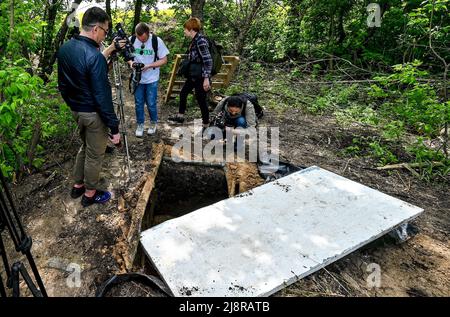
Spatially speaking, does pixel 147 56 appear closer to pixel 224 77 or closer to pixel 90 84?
pixel 90 84

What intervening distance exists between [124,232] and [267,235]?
1.44 m

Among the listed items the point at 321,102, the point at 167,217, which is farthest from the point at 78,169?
the point at 321,102

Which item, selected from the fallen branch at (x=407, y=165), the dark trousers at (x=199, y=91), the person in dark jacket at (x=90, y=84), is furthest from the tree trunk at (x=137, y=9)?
the fallen branch at (x=407, y=165)

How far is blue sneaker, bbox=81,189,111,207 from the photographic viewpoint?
3.55 metres

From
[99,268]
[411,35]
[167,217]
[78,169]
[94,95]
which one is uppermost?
[411,35]

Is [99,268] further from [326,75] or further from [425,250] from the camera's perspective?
[326,75]

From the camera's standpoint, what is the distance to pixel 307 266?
2.70 meters

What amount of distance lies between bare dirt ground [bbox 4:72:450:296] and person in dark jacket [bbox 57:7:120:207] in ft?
1.87

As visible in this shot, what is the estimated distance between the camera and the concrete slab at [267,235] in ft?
8.39

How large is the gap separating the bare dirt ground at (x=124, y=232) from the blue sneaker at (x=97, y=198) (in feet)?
0.25

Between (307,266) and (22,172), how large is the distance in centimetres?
356

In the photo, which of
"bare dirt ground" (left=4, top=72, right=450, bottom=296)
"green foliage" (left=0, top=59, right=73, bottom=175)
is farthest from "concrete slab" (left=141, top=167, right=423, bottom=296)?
"green foliage" (left=0, top=59, right=73, bottom=175)

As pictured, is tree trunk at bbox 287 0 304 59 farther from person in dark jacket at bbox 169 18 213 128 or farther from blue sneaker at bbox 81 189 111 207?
blue sneaker at bbox 81 189 111 207

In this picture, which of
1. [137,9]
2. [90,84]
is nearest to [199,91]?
[90,84]
